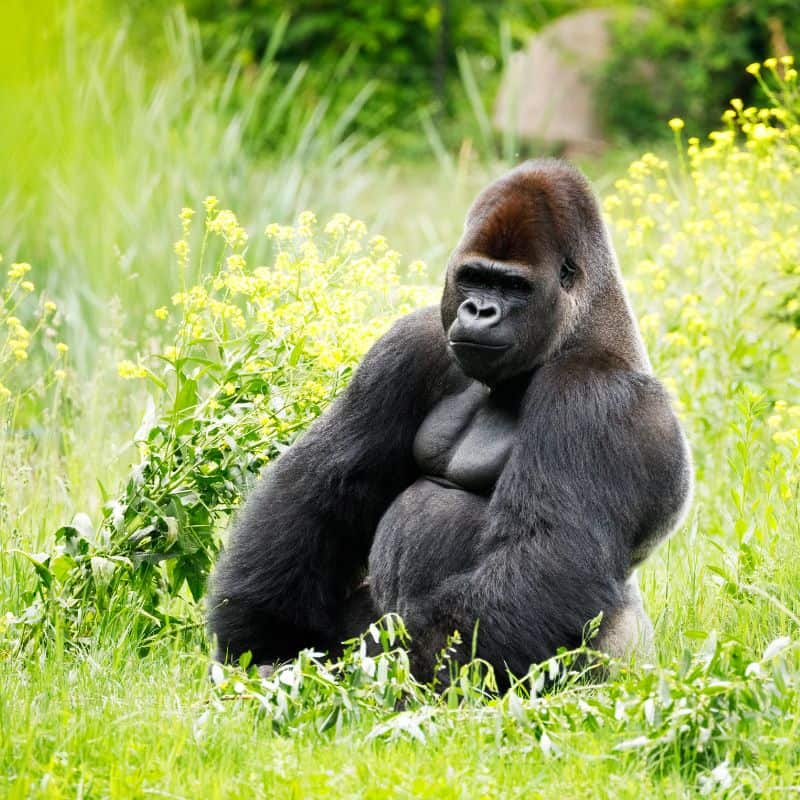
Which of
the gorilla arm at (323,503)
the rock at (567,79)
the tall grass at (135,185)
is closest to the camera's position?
the gorilla arm at (323,503)

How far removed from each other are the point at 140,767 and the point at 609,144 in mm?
13348

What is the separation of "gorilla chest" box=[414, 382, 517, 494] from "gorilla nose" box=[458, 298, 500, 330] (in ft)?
1.01

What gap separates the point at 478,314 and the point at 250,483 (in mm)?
1042

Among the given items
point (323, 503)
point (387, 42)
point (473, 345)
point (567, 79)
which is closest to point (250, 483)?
point (323, 503)

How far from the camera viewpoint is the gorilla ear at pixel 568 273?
134 inches

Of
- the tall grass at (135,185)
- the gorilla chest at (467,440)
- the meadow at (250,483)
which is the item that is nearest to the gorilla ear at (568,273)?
the gorilla chest at (467,440)

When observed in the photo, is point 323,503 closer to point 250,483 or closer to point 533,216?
point 250,483

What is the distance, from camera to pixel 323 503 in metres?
3.59

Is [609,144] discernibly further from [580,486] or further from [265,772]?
[265,772]

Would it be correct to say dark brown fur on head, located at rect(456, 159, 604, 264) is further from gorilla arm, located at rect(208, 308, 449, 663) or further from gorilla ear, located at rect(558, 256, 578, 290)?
gorilla arm, located at rect(208, 308, 449, 663)

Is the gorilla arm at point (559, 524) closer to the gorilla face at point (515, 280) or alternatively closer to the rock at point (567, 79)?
the gorilla face at point (515, 280)

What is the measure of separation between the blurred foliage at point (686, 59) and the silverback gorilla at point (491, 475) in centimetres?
1179

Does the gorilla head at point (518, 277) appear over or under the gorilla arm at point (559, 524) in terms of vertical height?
over

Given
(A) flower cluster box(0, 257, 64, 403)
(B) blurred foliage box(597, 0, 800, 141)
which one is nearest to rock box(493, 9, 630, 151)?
(B) blurred foliage box(597, 0, 800, 141)
